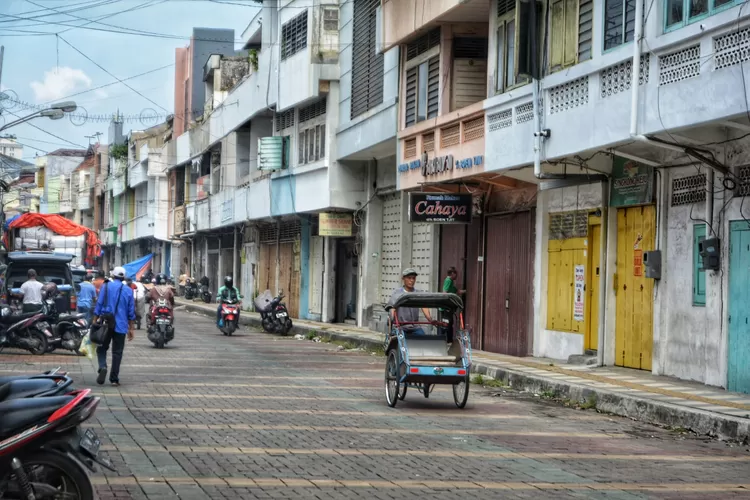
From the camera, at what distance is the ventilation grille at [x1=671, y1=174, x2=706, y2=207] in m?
15.9

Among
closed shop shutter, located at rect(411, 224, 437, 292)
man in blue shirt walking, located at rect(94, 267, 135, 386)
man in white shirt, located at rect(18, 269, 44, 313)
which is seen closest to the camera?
man in blue shirt walking, located at rect(94, 267, 135, 386)

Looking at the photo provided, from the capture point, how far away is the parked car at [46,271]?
25.7 metres

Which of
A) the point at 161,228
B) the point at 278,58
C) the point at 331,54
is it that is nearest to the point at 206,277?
the point at 161,228

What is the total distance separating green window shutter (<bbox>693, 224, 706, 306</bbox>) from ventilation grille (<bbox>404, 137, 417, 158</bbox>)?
974 centimetres

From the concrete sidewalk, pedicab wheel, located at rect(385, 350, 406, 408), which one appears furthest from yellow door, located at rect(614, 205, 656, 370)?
pedicab wheel, located at rect(385, 350, 406, 408)

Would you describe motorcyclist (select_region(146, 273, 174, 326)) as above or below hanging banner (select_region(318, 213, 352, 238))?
below

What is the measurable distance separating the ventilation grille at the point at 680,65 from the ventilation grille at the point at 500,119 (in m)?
5.37

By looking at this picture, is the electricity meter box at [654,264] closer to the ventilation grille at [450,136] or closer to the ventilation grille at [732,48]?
the ventilation grille at [732,48]

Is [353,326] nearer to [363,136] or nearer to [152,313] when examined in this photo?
[363,136]

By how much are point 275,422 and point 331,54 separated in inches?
888

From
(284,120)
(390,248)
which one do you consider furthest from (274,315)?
(284,120)

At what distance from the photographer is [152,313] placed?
24.0 meters

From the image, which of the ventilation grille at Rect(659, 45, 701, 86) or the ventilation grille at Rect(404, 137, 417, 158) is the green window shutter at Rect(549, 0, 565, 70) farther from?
the ventilation grille at Rect(404, 137, 417, 158)

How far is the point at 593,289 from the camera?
19.4 metres
